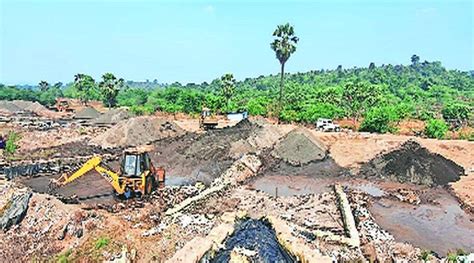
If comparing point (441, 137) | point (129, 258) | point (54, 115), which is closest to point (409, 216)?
point (129, 258)

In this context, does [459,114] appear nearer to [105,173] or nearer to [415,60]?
[105,173]

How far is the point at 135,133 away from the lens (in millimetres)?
30891

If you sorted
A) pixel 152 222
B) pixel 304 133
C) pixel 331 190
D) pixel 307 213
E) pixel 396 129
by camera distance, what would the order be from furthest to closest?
1. pixel 396 129
2. pixel 304 133
3. pixel 331 190
4. pixel 307 213
5. pixel 152 222

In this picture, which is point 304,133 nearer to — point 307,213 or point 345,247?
point 307,213

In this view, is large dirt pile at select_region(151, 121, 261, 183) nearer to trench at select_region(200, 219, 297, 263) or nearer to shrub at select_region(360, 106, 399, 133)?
trench at select_region(200, 219, 297, 263)

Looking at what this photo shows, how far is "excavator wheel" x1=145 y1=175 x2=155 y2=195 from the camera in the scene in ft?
52.7

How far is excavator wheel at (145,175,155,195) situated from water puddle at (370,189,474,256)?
25.5 feet

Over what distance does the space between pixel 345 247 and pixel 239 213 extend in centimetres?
358

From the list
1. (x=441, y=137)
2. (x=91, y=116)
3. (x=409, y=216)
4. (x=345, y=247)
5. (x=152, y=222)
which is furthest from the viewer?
(x=91, y=116)

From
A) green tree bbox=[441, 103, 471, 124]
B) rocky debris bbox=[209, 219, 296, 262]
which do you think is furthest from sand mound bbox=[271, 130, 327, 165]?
green tree bbox=[441, 103, 471, 124]

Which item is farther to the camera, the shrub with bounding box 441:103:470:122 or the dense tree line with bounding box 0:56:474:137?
the shrub with bounding box 441:103:470:122

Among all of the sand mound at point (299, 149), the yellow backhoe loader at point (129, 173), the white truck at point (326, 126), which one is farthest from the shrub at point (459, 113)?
the yellow backhoe loader at point (129, 173)

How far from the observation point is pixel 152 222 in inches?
546

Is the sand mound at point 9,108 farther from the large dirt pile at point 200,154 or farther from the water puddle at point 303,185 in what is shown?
the water puddle at point 303,185
